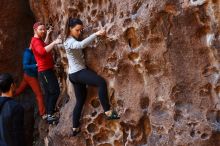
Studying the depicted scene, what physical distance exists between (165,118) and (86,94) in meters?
1.02

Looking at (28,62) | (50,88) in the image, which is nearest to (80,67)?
(50,88)

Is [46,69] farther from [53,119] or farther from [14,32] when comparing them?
[14,32]

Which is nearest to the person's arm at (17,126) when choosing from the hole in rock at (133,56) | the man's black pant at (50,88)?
the hole in rock at (133,56)

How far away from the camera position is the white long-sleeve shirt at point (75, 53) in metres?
4.22

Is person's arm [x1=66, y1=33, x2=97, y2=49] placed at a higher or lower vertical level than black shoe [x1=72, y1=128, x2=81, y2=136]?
higher

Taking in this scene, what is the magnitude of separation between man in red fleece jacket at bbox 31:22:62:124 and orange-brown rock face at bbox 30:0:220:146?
65cm

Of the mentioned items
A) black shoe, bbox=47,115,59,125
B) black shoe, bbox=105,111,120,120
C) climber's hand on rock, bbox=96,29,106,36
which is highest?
climber's hand on rock, bbox=96,29,106,36

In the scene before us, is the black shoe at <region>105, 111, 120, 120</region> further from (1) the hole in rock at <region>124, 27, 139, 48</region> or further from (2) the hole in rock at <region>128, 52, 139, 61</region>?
(1) the hole in rock at <region>124, 27, 139, 48</region>

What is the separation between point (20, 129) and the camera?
365 cm

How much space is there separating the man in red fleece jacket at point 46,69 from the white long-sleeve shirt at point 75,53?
576 millimetres

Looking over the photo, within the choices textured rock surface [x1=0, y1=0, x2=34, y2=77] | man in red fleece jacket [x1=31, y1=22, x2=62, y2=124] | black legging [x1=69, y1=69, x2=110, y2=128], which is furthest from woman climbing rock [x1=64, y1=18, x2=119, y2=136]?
textured rock surface [x1=0, y1=0, x2=34, y2=77]

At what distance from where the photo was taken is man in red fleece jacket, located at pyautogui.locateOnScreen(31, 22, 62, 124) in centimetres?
492

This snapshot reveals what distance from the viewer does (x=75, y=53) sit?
14.3 feet

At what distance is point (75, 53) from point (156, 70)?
0.88 meters
